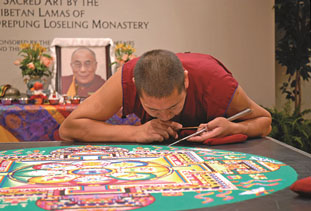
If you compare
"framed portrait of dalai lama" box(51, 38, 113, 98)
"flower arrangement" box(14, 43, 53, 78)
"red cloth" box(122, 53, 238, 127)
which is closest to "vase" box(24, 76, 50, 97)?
"flower arrangement" box(14, 43, 53, 78)

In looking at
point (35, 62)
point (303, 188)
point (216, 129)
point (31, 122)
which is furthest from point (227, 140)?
point (35, 62)

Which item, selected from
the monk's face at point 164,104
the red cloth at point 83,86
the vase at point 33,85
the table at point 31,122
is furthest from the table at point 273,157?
the red cloth at point 83,86

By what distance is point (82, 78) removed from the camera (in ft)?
12.1

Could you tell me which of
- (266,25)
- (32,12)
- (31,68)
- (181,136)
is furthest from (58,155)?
(266,25)

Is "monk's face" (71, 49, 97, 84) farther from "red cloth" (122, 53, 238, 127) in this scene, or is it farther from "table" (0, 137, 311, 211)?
"table" (0, 137, 311, 211)

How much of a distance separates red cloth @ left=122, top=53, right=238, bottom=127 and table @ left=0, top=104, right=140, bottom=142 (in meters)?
1.33

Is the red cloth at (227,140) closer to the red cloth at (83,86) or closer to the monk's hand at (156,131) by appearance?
the monk's hand at (156,131)

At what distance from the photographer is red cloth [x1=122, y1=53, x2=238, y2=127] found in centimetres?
187

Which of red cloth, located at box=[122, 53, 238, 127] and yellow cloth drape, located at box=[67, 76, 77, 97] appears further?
yellow cloth drape, located at box=[67, 76, 77, 97]

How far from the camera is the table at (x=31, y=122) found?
10.3 feet

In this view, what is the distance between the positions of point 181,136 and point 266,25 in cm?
300

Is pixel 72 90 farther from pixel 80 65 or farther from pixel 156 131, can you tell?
pixel 156 131

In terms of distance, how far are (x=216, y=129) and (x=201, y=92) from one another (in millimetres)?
235

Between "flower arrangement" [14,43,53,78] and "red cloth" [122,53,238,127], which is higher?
"flower arrangement" [14,43,53,78]
